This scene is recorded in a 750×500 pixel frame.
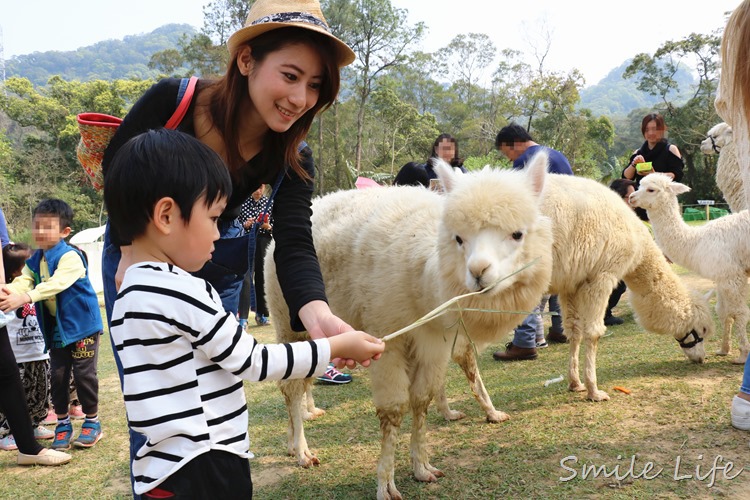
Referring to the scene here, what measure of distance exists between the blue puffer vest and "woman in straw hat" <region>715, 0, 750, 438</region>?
14.4 ft

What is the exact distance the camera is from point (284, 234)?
219 centimetres

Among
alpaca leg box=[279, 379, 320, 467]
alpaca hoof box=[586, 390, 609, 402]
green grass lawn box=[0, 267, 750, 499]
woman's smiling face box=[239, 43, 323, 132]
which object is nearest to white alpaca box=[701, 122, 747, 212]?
green grass lawn box=[0, 267, 750, 499]

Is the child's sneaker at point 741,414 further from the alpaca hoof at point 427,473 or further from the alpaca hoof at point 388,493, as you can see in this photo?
the alpaca hoof at point 388,493

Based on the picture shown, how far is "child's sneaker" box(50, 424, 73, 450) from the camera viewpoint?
4086mm

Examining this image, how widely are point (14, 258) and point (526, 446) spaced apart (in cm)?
457

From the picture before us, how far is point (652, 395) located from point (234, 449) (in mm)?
3738

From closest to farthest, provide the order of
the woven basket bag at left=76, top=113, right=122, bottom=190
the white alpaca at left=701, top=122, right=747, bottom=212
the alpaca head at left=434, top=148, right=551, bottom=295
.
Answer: the woven basket bag at left=76, top=113, right=122, bottom=190
the alpaca head at left=434, top=148, right=551, bottom=295
the white alpaca at left=701, top=122, right=747, bottom=212

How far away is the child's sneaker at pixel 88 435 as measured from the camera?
163 inches

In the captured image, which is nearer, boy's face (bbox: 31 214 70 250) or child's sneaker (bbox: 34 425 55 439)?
boy's face (bbox: 31 214 70 250)

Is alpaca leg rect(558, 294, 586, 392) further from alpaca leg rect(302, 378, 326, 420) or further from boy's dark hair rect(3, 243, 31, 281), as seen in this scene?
boy's dark hair rect(3, 243, 31, 281)

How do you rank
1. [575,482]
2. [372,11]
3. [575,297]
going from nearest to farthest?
1. [575,482]
2. [575,297]
3. [372,11]

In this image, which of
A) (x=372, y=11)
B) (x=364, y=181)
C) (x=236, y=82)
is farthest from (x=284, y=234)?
(x=372, y=11)

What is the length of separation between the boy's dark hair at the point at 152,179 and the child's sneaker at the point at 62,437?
3.46 meters

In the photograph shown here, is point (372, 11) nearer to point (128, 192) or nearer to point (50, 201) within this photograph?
point (50, 201)
